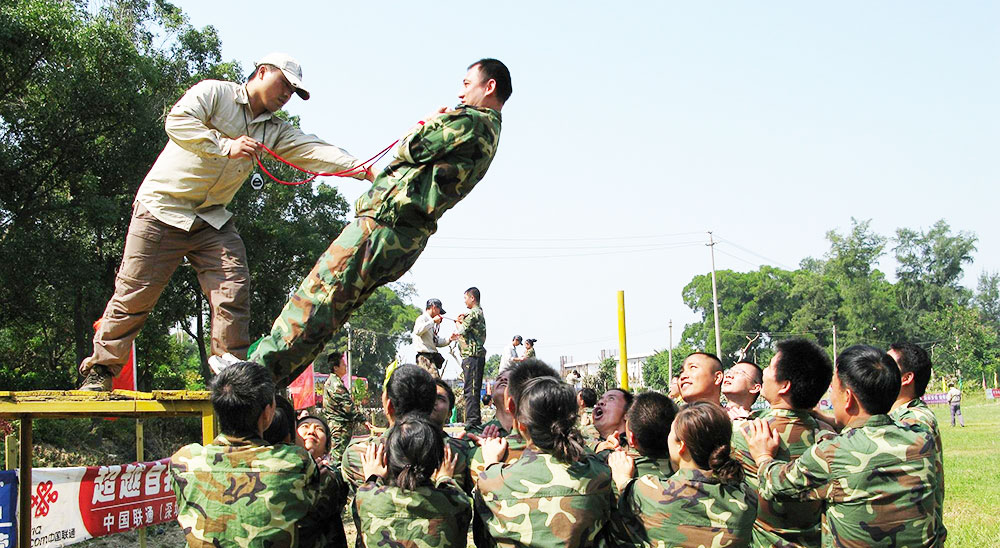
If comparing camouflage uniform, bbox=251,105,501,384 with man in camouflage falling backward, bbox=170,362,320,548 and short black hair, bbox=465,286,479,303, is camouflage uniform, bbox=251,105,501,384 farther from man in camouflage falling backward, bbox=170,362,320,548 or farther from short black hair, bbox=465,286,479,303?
short black hair, bbox=465,286,479,303

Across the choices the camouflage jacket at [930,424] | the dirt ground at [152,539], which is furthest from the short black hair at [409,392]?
the dirt ground at [152,539]

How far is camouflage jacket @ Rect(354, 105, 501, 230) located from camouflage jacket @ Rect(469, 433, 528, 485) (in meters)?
1.25

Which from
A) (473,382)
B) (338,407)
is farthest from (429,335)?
(338,407)

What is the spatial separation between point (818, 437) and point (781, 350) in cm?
50

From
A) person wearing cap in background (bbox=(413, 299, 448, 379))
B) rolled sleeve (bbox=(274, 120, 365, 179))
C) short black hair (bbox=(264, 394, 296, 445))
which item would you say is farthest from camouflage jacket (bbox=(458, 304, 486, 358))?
short black hair (bbox=(264, 394, 296, 445))

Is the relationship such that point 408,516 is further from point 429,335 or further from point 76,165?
point 76,165

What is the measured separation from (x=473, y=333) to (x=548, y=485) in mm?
8254

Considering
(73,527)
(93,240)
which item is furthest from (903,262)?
(73,527)

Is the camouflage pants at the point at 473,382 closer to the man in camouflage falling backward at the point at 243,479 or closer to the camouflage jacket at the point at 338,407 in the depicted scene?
the camouflage jacket at the point at 338,407

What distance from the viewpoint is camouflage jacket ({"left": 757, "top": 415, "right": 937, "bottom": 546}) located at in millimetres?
3611

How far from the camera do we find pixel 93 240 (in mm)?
20312

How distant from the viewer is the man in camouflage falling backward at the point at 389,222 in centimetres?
441

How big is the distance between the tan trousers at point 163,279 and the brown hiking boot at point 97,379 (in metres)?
0.04

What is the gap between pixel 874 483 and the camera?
3.61 metres
